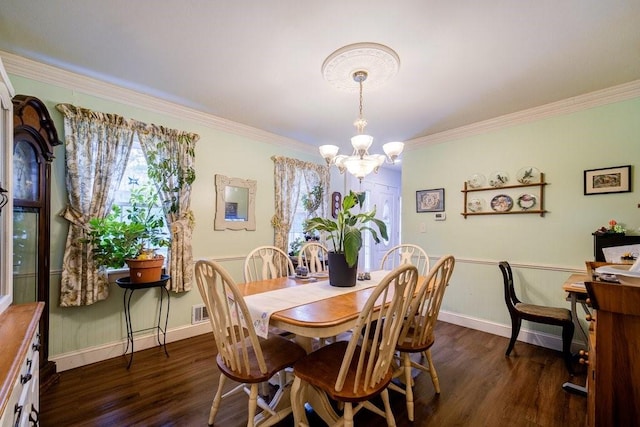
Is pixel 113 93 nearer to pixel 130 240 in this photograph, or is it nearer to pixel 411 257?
pixel 130 240

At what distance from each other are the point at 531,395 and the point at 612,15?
8.10ft

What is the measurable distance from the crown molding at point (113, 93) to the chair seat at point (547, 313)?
135 inches

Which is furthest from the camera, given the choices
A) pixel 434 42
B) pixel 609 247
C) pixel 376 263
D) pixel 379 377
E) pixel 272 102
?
pixel 376 263

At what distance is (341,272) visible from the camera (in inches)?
82.1

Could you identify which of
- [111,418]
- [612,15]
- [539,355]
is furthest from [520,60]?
[111,418]

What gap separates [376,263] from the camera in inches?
221

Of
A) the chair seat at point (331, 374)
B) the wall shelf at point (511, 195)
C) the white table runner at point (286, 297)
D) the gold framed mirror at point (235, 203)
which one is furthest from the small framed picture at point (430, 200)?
the chair seat at point (331, 374)

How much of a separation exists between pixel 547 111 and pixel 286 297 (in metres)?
3.17

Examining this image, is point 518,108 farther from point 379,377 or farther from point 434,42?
point 379,377

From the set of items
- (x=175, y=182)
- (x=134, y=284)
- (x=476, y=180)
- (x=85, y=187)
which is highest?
(x=476, y=180)

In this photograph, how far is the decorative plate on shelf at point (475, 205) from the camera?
132 inches

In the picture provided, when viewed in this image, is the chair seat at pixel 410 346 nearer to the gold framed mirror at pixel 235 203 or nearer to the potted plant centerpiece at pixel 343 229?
the potted plant centerpiece at pixel 343 229

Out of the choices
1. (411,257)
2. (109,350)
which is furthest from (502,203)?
(109,350)

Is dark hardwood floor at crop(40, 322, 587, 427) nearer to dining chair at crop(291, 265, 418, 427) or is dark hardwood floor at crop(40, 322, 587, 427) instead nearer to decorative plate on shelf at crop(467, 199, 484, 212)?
dining chair at crop(291, 265, 418, 427)
